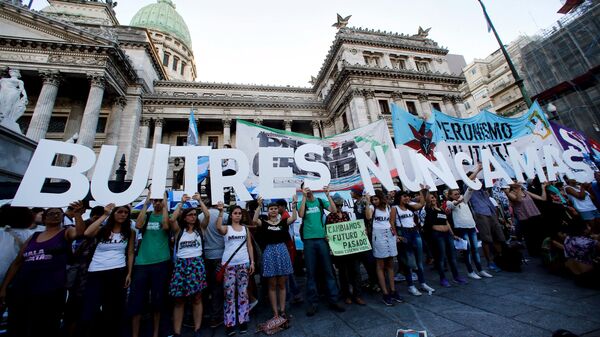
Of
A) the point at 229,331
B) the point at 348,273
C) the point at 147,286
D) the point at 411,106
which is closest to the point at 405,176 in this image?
the point at 348,273

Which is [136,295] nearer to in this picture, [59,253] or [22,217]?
[59,253]

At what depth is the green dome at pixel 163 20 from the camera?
3919cm

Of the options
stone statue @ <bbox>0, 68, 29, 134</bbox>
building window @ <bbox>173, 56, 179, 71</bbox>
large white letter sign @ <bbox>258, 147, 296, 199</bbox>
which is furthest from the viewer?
building window @ <bbox>173, 56, 179, 71</bbox>

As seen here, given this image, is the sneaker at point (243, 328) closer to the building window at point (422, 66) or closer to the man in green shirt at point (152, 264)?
the man in green shirt at point (152, 264)

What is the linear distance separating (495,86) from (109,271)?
154ft

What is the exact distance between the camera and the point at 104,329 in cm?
310

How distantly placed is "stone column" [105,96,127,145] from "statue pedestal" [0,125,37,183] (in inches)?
542

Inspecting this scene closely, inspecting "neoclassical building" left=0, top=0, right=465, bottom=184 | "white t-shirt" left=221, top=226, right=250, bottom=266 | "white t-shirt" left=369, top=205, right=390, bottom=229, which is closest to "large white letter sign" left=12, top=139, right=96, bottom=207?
"white t-shirt" left=221, top=226, right=250, bottom=266

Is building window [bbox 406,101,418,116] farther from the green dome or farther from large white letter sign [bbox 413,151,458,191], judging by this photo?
the green dome

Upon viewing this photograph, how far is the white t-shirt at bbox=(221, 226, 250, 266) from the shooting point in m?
3.64

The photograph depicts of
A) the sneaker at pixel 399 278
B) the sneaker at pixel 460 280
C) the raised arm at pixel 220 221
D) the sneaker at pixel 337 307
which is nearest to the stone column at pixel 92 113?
the raised arm at pixel 220 221

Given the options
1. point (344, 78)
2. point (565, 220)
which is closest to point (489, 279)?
point (565, 220)

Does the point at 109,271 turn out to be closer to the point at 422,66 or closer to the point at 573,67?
the point at 422,66

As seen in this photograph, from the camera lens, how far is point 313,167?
4.45 metres
